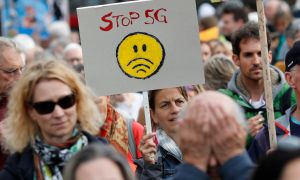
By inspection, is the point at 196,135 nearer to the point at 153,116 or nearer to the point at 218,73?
the point at 153,116

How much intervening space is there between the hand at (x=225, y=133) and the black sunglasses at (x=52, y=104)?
4.07 feet

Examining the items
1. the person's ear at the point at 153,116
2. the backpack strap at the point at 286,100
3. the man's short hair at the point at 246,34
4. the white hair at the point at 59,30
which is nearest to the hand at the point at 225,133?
the person's ear at the point at 153,116

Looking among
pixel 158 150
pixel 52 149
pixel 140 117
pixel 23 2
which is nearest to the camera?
pixel 52 149

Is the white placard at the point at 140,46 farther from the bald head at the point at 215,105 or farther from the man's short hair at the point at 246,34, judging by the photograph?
the bald head at the point at 215,105

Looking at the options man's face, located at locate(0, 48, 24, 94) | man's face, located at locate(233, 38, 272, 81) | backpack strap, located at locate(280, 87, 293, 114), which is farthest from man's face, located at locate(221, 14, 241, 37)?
man's face, located at locate(0, 48, 24, 94)

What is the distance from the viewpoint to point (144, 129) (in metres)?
7.22

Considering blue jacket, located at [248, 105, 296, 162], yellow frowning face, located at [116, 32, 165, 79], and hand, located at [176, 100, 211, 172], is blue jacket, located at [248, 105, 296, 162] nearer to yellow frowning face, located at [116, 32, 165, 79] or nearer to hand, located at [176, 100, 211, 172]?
yellow frowning face, located at [116, 32, 165, 79]

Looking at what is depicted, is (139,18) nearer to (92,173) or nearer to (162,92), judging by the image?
(162,92)

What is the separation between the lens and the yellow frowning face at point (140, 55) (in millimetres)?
6934

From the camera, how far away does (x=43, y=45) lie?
784 inches

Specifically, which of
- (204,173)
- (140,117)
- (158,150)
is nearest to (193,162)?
(204,173)

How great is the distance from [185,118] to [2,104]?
315 cm

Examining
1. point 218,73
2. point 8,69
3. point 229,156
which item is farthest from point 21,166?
point 218,73

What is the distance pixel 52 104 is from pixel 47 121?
A: 95 mm
